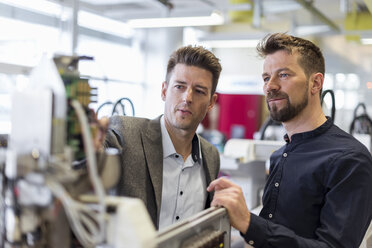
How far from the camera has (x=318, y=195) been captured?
4.56 ft

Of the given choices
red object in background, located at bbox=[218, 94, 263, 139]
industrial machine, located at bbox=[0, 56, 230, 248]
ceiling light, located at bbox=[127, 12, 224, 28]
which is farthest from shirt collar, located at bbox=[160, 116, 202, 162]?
red object in background, located at bbox=[218, 94, 263, 139]

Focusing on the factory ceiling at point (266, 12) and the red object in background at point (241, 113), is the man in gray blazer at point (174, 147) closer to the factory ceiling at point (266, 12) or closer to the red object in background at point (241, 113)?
the factory ceiling at point (266, 12)

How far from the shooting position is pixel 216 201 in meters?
1.25

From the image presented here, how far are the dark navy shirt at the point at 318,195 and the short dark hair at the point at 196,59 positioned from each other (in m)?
0.47

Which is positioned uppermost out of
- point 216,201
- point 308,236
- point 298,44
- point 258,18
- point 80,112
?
point 258,18

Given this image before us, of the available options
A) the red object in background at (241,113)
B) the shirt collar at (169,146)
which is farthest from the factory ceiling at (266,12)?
the shirt collar at (169,146)

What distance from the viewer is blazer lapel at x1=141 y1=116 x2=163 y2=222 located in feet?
5.04

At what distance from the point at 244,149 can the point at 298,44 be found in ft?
6.42

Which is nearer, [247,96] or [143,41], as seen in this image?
[143,41]

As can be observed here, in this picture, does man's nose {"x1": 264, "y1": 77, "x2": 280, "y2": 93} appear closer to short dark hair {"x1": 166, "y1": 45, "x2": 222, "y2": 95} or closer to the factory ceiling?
short dark hair {"x1": 166, "y1": 45, "x2": 222, "y2": 95}

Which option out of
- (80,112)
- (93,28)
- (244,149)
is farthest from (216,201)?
(93,28)

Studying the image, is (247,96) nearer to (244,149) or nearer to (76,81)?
(244,149)

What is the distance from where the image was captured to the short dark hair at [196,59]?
171 cm

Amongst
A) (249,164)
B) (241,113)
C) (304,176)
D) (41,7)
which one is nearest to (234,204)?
(304,176)
